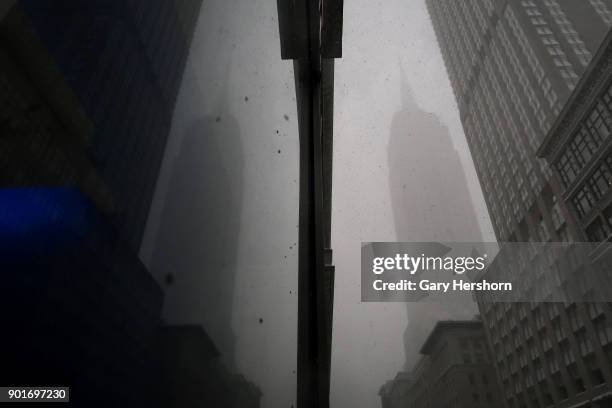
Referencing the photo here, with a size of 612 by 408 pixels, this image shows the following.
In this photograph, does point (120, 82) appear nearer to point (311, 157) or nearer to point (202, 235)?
point (202, 235)

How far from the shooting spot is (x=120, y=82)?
3.00ft

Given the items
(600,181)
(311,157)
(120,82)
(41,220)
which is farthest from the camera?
(600,181)

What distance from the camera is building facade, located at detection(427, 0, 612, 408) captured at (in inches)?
1232

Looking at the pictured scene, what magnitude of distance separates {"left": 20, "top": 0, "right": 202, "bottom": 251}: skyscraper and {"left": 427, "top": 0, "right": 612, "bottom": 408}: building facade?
35.7 meters

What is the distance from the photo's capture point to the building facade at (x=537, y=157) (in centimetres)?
3128

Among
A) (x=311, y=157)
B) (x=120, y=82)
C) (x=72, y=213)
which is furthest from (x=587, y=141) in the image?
(x=72, y=213)

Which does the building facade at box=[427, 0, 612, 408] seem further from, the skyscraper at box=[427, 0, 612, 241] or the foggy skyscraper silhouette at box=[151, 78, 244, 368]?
the foggy skyscraper silhouette at box=[151, 78, 244, 368]

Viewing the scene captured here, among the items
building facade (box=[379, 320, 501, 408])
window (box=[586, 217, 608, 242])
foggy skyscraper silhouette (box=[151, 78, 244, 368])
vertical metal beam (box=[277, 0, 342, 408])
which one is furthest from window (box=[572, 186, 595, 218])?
foggy skyscraper silhouette (box=[151, 78, 244, 368])

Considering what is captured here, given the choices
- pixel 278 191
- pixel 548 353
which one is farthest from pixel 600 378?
pixel 278 191

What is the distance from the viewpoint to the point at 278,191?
4.86ft

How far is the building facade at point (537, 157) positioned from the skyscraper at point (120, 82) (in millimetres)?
35741

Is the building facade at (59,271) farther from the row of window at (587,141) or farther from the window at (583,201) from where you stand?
the window at (583,201)

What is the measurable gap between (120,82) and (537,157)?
155 feet

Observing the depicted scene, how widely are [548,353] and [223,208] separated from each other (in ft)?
149
